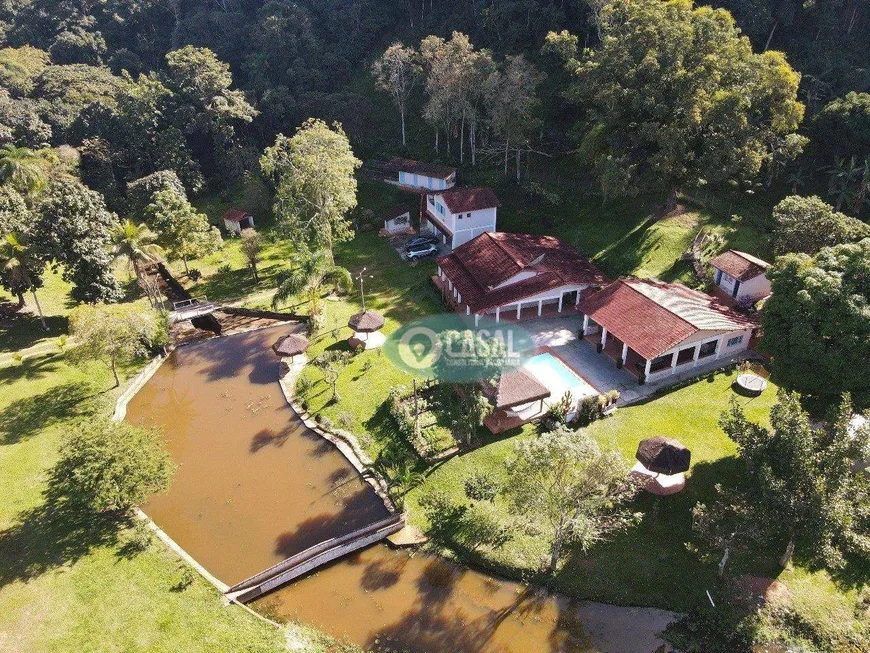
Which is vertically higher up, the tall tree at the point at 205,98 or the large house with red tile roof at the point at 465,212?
the tall tree at the point at 205,98

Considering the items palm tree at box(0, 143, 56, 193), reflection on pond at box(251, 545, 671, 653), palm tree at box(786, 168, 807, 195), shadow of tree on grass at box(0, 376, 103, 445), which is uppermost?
palm tree at box(786, 168, 807, 195)

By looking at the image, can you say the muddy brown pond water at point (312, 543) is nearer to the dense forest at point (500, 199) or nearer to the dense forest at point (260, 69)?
the dense forest at point (500, 199)

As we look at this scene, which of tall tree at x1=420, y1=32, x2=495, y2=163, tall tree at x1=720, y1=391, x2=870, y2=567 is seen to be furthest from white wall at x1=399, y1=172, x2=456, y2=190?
tall tree at x1=720, y1=391, x2=870, y2=567

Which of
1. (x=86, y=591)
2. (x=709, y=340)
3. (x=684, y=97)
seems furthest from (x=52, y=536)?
(x=684, y=97)

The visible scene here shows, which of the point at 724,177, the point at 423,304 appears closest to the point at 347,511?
the point at 423,304

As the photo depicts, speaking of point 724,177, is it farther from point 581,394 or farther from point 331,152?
point 331,152

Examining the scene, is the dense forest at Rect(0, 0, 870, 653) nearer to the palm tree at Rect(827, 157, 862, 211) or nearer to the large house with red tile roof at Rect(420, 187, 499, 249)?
the palm tree at Rect(827, 157, 862, 211)

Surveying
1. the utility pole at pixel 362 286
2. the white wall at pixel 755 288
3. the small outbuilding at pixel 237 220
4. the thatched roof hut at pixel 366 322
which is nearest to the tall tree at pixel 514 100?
the utility pole at pixel 362 286
